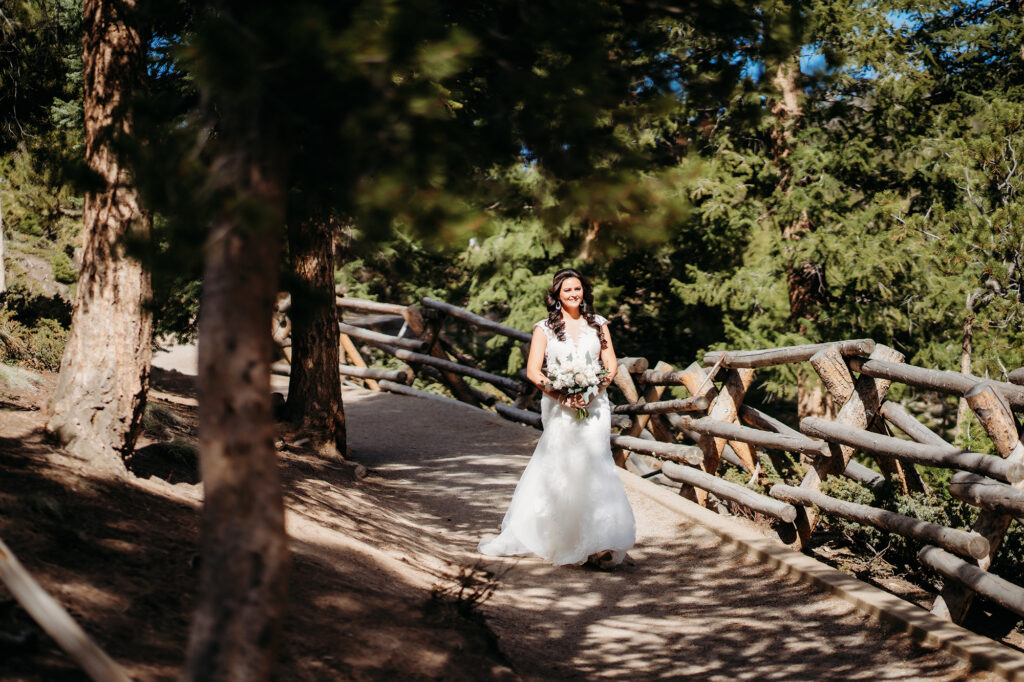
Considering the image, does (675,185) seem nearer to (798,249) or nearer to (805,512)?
(805,512)

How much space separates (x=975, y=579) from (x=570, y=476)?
2.55 metres

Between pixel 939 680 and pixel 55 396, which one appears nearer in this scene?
pixel 939 680

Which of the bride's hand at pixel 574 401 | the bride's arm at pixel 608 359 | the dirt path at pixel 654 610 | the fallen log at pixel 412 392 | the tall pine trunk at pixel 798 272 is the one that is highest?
the tall pine trunk at pixel 798 272

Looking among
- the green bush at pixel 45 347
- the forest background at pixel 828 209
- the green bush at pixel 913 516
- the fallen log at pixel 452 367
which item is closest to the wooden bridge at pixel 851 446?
the green bush at pixel 913 516

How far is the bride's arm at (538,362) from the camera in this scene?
5.97m

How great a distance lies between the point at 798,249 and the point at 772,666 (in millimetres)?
9851

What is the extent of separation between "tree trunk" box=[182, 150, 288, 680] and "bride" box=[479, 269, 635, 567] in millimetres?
3725

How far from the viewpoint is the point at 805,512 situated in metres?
6.71

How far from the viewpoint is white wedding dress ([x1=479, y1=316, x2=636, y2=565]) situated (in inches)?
234

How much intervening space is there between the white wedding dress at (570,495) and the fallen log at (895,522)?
4.88 feet

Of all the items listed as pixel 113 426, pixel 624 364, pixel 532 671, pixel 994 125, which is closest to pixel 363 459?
pixel 624 364

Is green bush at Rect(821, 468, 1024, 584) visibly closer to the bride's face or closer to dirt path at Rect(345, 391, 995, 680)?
dirt path at Rect(345, 391, 995, 680)

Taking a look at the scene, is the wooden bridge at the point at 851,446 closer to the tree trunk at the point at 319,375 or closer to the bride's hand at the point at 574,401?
the bride's hand at the point at 574,401

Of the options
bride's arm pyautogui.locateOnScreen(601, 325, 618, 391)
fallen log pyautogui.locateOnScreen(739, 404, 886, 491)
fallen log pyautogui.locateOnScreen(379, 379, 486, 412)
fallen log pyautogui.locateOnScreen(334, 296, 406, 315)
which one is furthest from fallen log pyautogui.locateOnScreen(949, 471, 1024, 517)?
fallen log pyautogui.locateOnScreen(334, 296, 406, 315)
